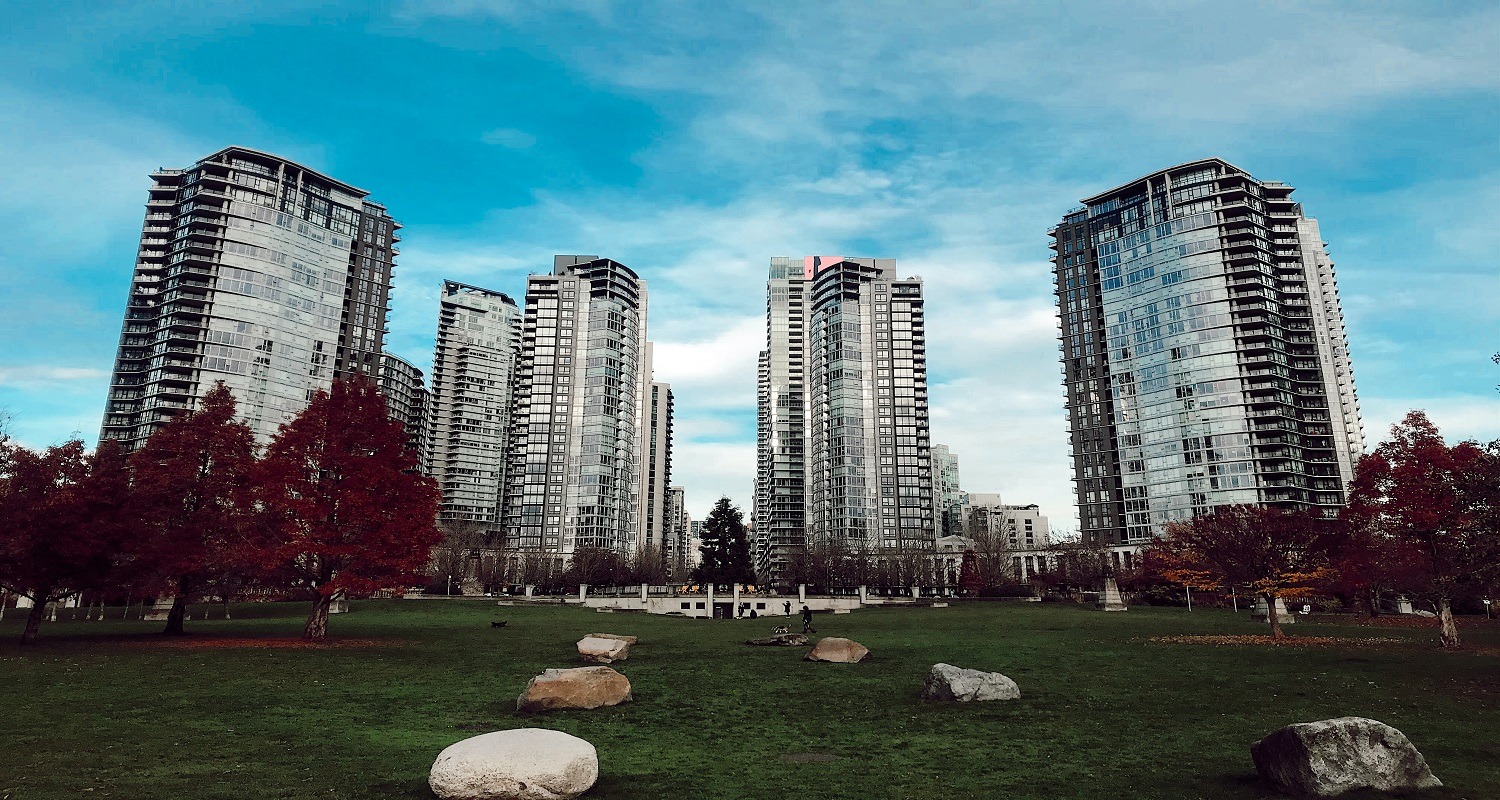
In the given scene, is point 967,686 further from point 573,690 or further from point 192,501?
point 192,501

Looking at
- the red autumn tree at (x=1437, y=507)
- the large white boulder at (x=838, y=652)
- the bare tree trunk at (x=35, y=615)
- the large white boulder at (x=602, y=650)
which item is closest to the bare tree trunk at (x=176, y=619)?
the bare tree trunk at (x=35, y=615)

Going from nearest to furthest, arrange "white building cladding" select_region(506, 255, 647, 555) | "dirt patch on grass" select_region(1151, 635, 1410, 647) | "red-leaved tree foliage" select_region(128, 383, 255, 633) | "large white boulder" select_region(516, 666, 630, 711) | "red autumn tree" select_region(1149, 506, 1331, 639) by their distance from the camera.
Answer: "large white boulder" select_region(516, 666, 630, 711)
"red-leaved tree foliage" select_region(128, 383, 255, 633)
"dirt patch on grass" select_region(1151, 635, 1410, 647)
"red autumn tree" select_region(1149, 506, 1331, 639)
"white building cladding" select_region(506, 255, 647, 555)

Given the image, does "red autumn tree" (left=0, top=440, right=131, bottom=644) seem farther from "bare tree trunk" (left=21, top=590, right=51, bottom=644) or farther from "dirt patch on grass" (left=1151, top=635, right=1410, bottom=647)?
"dirt patch on grass" (left=1151, top=635, right=1410, bottom=647)

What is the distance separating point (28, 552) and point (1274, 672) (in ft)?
134

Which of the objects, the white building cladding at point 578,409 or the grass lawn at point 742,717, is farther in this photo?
Result: the white building cladding at point 578,409

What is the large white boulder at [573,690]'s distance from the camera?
16516 mm

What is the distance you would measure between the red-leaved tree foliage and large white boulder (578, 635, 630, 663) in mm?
15356

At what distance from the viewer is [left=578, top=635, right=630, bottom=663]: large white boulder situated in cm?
2616

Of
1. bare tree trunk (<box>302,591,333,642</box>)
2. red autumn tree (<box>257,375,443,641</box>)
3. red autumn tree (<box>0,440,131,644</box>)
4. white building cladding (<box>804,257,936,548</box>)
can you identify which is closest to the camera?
red autumn tree (<box>0,440,131,644</box>)

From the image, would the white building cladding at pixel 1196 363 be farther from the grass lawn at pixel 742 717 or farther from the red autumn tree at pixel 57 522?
the red autumn tree at pixel 57 522

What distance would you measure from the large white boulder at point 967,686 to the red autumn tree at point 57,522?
96.1 ft

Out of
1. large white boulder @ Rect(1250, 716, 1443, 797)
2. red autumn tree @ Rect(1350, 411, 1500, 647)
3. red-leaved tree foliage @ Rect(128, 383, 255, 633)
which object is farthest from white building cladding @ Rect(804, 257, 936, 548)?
large white boulder @ Rect(1250, 716, 1443, 797)

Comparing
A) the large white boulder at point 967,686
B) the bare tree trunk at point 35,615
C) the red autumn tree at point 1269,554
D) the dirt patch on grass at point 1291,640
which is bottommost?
the dirt patch on grass at point 1291,640

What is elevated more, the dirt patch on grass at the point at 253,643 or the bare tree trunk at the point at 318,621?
the bare tree trunk at the point at 318,621
